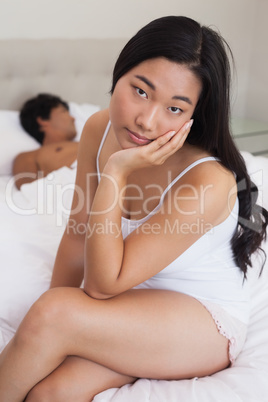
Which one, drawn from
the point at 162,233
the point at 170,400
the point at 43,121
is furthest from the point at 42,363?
the point at 43,121

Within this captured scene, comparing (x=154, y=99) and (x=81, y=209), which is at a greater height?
(x=154, y=99)

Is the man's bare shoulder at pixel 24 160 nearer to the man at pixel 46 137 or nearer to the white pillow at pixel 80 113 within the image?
the man at pixel 46 137

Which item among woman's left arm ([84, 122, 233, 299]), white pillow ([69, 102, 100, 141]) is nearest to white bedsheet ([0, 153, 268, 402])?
woman's left arm ([84, 122, 233, 299])

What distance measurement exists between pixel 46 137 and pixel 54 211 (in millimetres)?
886

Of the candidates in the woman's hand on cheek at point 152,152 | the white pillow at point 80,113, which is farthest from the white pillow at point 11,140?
the woman's hand on cheek at point 152,152

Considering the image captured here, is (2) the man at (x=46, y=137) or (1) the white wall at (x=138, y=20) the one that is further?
(1) the white wall at (x=138, y=20)

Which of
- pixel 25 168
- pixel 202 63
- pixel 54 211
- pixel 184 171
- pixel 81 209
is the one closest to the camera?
pixel 202 63

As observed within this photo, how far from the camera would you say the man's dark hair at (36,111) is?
2.82 m

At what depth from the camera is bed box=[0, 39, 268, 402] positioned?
121cm

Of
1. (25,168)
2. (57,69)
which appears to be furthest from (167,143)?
(57,69)

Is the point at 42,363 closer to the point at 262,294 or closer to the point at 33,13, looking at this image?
the point at 262,294

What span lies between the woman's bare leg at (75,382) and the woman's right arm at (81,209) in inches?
14.3

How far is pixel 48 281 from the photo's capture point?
1.65 meters

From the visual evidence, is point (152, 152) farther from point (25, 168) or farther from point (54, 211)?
point (25, 168)
